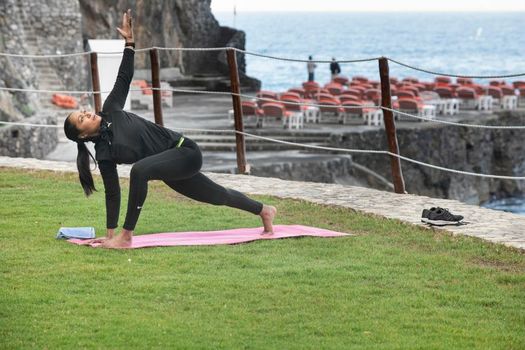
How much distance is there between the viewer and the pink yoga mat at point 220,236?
10.3m

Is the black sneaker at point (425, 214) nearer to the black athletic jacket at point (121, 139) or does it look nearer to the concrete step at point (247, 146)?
the black athletic jacket at point (121, 139)

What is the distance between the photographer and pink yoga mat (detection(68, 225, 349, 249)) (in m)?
10.3

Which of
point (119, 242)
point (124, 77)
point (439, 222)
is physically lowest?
point (439, 222)

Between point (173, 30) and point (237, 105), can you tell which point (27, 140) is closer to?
point (237, 105)

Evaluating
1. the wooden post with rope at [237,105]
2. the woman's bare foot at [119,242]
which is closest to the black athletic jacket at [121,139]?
the woman's bare foot at [119,242]

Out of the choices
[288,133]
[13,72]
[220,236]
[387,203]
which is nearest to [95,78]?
[387,203]

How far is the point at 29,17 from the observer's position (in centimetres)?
4222

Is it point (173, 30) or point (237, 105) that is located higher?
point (237, 105)

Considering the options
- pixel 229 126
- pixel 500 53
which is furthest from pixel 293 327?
pixel 500 53

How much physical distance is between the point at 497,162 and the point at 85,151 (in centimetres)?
4431

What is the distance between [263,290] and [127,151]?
2006mm

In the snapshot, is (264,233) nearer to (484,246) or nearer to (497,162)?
(484,246)

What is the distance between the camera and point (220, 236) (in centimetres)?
1064

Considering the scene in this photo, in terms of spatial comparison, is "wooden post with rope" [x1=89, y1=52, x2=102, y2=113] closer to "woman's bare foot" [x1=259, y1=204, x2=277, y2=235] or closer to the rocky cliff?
"woman's bare foot" [x1=259, y1=204, x2=277, y2=235]
